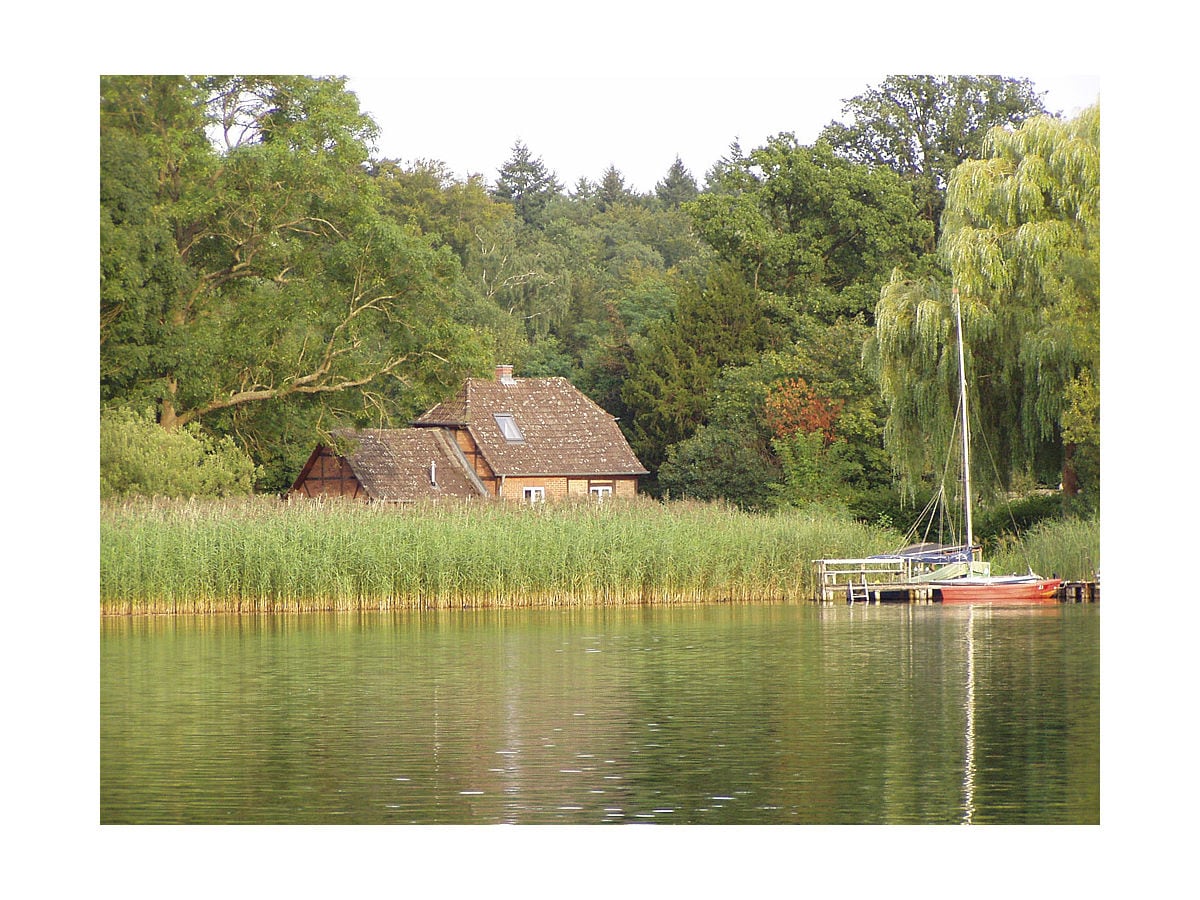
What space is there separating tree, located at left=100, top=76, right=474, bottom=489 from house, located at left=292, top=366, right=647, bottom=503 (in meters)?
A: 2.76

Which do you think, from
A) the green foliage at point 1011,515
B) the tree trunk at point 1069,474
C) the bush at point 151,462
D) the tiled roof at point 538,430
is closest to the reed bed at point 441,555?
the bush at point 151,462

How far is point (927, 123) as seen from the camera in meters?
30.0

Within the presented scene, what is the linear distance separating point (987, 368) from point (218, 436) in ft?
34.4

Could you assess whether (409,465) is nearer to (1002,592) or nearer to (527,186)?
(527,186)

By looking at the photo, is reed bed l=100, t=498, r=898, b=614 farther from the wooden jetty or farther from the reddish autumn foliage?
the reddish autumn foliage

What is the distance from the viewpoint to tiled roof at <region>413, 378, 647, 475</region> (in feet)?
99.2

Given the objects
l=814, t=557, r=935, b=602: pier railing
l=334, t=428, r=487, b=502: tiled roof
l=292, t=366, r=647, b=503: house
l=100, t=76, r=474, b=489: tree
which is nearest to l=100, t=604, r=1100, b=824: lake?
l=814, t=557, r=935, b=602: pier railing

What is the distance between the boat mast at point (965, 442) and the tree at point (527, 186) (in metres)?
15.7
